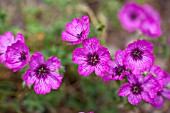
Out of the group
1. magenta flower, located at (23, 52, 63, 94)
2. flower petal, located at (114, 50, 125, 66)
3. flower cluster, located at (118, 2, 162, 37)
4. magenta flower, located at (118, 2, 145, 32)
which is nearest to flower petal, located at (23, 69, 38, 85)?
magenta flower, located at (23, 52, 63, 94)

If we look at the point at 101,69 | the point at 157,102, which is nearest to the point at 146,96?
the point at 157,102

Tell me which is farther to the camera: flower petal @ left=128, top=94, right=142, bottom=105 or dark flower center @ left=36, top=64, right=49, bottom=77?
dark flower center @ left=36, top=64, right=49, bottom=77

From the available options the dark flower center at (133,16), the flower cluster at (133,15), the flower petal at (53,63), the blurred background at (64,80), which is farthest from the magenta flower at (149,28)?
the flower petal at (53,63)

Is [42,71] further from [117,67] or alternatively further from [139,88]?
[139,88]

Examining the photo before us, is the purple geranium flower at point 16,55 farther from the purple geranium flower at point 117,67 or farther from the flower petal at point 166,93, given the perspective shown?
the flower petal at point 166,93

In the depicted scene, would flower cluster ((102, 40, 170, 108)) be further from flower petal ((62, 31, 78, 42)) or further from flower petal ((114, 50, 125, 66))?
flower petal ((62, 31, 78, 42))

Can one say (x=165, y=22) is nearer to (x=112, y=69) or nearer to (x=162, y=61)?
(x=162, y=61)
